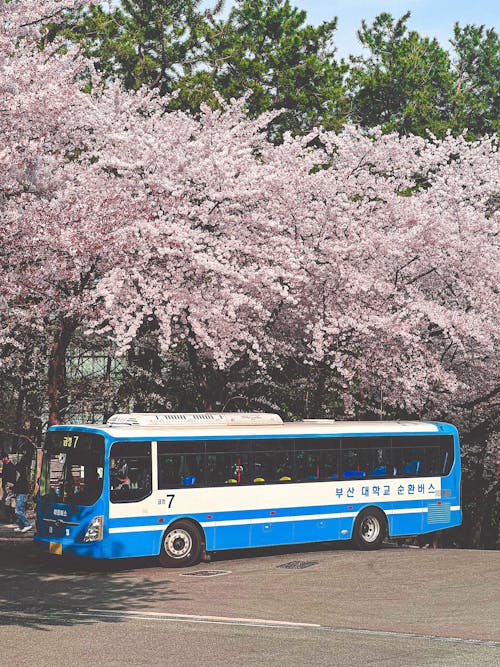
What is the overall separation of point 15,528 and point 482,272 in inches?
547

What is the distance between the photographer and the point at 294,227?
25844 millimetres

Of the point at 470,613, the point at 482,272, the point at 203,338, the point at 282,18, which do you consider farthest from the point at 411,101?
the point at 470,613

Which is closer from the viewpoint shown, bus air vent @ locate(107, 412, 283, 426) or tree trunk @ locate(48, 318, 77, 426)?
bus air vent @ locate(107, 412, 283, 426)

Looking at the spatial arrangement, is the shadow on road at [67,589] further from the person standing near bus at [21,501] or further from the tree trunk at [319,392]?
the tree trunk at [319,392]

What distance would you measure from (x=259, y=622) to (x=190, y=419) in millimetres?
6685

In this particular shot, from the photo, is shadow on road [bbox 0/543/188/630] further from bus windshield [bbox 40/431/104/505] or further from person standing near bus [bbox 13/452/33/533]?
person standing near bus [bbox 13/452/33/533]

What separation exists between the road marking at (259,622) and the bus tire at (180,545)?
4.72 m

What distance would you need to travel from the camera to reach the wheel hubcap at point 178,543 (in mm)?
18125

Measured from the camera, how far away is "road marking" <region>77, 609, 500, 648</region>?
37.4ft

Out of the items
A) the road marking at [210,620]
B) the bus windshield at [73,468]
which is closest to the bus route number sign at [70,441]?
the bus windshield at [73,468]

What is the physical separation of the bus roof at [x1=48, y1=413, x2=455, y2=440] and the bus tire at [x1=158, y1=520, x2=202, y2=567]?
1690 millimetres

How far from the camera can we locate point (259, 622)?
41.0 feet

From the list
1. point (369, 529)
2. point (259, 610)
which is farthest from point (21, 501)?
point (259, 610)

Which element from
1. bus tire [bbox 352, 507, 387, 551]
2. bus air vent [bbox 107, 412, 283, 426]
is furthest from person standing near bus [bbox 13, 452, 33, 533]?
bus tire [bbox 352, 507, 387, 551]
